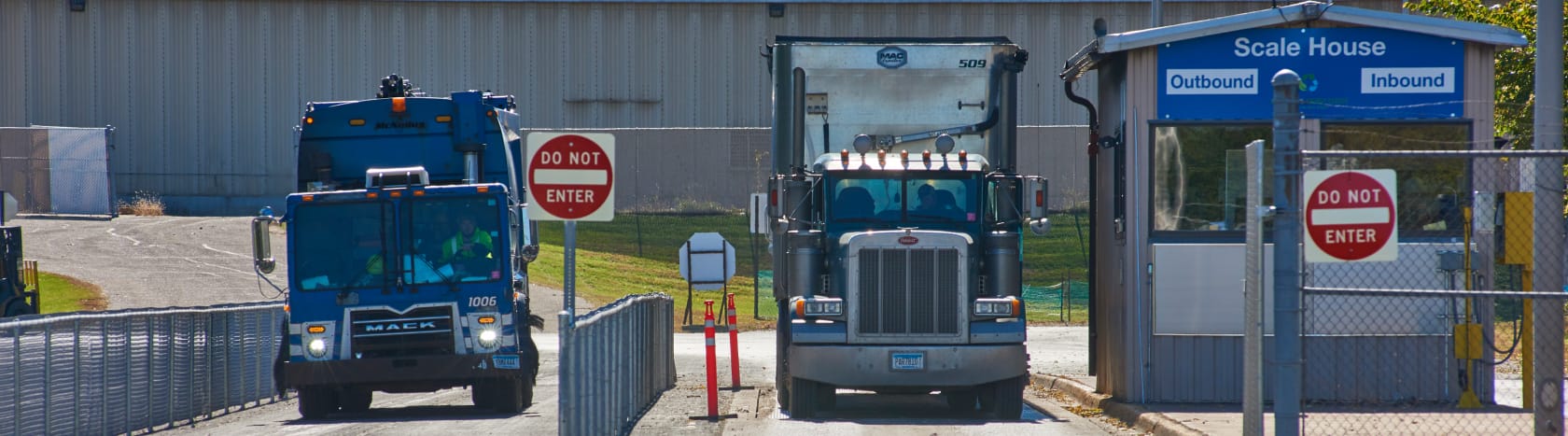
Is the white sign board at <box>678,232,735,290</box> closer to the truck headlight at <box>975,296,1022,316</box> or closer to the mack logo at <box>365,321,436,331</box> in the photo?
the mack logo at <box>365,321,436,331</box>

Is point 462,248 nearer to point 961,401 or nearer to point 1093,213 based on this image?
point 961,401

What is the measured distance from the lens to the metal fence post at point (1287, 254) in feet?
28.8

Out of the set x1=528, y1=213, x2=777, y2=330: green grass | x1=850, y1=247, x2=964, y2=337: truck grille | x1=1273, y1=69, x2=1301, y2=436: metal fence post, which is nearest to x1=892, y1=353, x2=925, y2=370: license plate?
x1=850, y1=247, x2=964, y2=337: truck grille

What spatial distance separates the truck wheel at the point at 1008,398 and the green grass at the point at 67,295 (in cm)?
2002

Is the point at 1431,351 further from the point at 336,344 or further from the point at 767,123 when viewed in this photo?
the point at 767,123

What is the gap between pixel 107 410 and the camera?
560 inches

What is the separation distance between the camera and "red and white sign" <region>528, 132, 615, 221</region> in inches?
403

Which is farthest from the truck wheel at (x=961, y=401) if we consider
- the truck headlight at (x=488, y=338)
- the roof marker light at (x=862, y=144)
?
the truck headlight at (x=488, y=338)

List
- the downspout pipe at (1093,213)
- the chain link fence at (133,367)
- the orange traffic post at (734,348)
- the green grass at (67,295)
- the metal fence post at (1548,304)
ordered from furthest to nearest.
→ the green grass at (67,295) < the orange traffic post at (734,348) < the downspout pipe at (1093,213) < the chain link fence at (133,367) < the metal fence post at (1548,304)

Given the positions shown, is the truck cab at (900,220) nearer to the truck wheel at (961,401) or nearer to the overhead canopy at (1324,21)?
the truck wheel at (961,401)

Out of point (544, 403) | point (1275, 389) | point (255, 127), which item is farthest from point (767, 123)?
point (1275, 389)

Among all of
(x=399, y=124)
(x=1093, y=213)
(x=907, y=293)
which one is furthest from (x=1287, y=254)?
(x=399, y=124)

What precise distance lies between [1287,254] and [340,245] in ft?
30.6

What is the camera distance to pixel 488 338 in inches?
594
